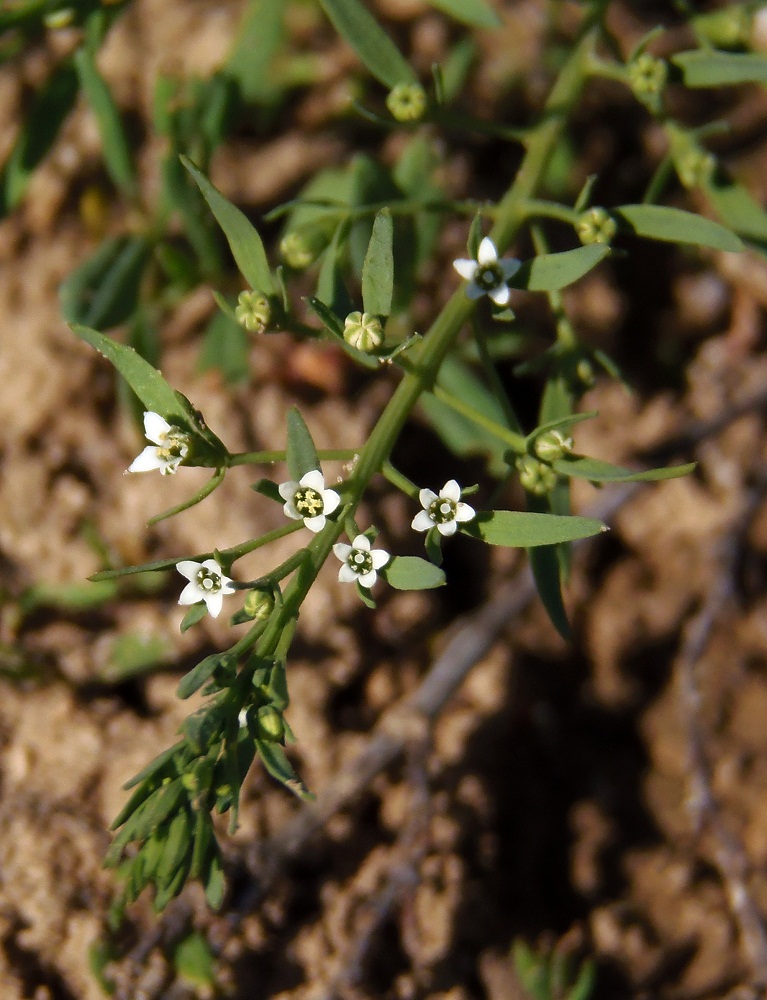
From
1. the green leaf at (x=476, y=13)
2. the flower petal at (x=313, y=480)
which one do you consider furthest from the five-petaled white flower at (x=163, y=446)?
the green leaf at (x=476, y=13)

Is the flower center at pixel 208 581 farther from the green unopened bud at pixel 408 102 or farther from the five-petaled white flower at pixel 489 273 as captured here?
the green unopened bud at pixel 408 102

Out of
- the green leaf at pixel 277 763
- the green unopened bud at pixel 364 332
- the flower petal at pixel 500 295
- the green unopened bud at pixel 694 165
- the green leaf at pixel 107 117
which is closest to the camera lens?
the green leaf at pixel 277 763

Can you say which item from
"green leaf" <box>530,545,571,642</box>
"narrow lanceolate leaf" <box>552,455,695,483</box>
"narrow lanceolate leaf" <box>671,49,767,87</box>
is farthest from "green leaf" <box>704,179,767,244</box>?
"green leaf" <box>530,545,571,642</box>

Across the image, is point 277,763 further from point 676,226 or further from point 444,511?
point 676,226

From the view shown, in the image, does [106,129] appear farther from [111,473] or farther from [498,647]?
[498,647]

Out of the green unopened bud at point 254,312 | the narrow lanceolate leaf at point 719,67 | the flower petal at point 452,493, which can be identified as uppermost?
the green unopened bud at point 254,312

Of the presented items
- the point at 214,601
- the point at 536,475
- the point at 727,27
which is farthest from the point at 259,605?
the point at 727,27

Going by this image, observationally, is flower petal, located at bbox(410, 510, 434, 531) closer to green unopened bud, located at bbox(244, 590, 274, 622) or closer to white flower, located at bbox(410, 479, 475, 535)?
white flower, located at bbox(410, 479, 475, 535)

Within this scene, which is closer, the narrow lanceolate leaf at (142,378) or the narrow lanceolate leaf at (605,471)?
the narrow lanceolate leaf at (605,471)
